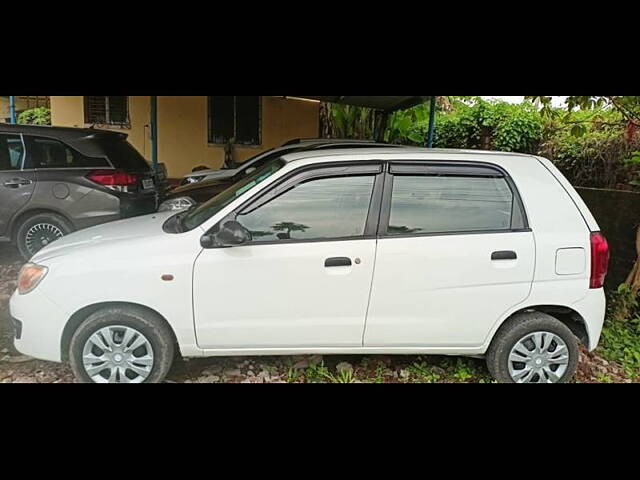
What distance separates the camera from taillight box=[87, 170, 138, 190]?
A: 565cm

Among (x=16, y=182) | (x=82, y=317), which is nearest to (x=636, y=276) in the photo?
(x=82, y=317)

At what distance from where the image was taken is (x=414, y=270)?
10.3ft

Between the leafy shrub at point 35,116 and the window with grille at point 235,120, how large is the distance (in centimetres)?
714

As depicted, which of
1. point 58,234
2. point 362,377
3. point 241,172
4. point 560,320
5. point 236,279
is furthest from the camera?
point 241,172

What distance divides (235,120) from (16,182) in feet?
22.5

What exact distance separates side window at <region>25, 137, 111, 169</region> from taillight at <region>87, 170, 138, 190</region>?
6.4 inches

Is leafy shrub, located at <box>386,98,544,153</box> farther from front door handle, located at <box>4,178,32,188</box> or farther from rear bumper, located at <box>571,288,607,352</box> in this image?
front door handle, located at <box>4,178,32,188</box>

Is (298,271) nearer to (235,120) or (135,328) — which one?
(135,328)

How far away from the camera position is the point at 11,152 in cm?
561

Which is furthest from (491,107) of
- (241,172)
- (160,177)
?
(160,177)

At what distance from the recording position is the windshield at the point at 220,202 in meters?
3.26

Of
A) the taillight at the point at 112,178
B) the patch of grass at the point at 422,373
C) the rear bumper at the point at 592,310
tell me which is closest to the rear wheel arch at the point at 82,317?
the patch of grass at the point at 422,373
